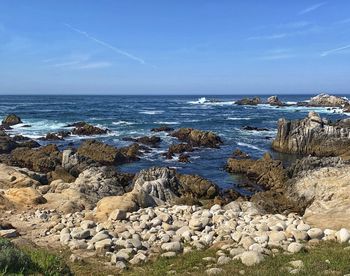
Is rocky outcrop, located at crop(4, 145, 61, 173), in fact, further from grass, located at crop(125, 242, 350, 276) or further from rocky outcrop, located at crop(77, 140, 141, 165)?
grass, located at crop(125, 242, 350, 276)

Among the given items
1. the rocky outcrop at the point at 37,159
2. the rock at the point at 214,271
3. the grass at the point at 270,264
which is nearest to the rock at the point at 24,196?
the grass at the point at 270,264

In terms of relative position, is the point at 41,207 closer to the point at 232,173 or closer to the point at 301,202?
the point at 301,202

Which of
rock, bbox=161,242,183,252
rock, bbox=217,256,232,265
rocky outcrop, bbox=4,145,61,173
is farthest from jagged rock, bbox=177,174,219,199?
rock, bbox=217,256,232,265

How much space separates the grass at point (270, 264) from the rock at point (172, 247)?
527mm

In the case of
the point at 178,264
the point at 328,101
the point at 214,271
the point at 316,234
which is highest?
the point at 328,101

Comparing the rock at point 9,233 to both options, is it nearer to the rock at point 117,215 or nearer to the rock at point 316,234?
the rock at point 117,215

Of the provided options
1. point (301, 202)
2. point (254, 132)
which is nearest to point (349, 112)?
point (254, 132)

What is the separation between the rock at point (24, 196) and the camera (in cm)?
1820

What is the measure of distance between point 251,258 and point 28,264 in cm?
526

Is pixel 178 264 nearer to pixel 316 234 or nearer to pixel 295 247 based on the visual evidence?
pixel 295 247

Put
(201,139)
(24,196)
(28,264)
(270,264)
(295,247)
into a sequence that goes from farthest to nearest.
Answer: (201,139), (24,196), (295,247), (270,264), (28,264)

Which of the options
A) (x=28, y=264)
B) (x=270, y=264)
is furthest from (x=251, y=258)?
(x=28, y=264)

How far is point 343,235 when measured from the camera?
42.2 ft

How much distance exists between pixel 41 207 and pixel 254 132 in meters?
40.4
